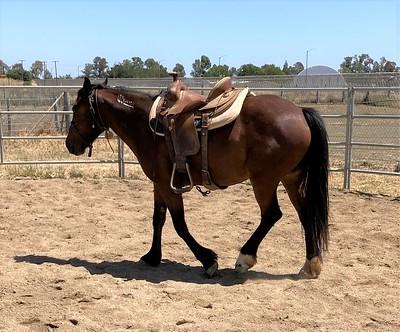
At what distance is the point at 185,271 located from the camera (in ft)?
14.6

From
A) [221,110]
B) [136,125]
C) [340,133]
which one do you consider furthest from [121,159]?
[340,133]

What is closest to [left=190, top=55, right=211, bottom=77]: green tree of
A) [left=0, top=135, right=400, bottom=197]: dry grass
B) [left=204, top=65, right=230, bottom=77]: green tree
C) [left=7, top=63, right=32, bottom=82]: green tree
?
[left=204, top=65, right=230, bottom=77]: green tree

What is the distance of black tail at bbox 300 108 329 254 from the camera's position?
4.16 m

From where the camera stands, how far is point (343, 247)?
508 cm

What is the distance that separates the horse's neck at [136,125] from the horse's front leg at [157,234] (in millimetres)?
296

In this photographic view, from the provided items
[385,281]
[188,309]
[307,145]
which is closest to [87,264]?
[188,309]

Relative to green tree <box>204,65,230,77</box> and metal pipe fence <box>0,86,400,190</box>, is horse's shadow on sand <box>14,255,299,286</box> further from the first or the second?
green tree <box>204,65,230,77</box>

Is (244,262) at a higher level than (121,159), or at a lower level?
lower

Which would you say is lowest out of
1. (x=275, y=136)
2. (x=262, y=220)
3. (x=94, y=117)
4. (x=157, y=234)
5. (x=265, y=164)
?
(x=157, y=234)

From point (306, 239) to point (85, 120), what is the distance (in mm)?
2318

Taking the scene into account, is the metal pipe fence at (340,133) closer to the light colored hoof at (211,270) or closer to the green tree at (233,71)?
the light colored hoof at (211,270)

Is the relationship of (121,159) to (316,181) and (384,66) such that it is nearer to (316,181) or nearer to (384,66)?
(316,181)

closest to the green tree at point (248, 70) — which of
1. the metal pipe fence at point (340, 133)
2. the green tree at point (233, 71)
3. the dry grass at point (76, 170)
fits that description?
the green tree at point (233, 71)

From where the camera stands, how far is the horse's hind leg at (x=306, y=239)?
13.8 ft
